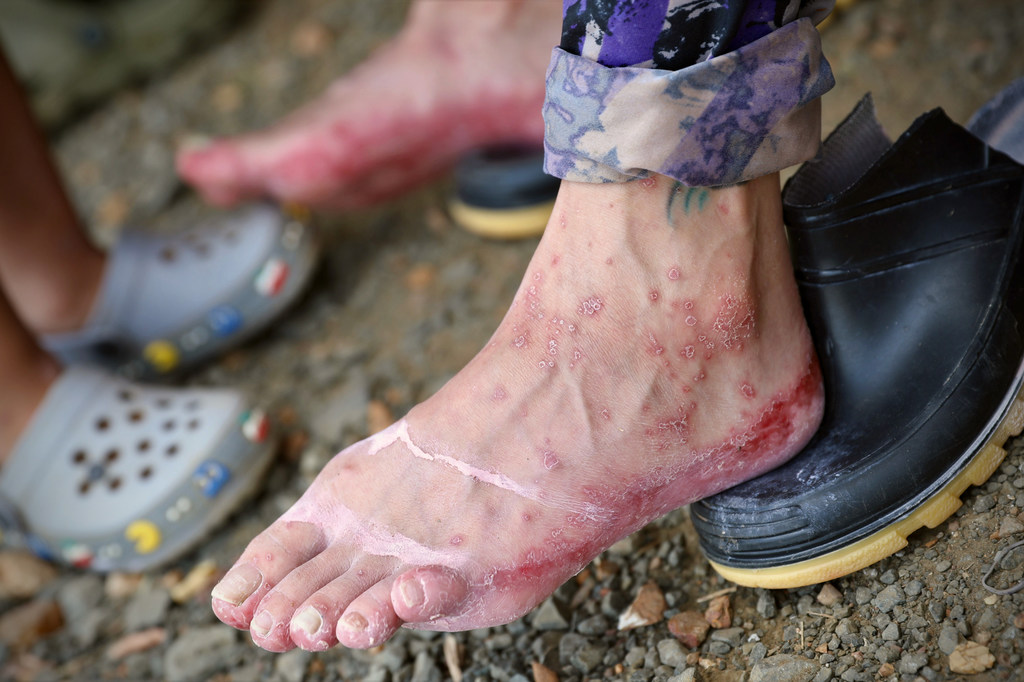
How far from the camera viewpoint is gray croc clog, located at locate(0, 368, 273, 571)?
1.26 metres

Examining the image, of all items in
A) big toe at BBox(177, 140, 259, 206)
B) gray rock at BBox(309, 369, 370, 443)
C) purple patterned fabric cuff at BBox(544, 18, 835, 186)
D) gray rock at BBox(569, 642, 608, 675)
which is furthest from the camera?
big toe at BBox(177, 140, 259, 206)

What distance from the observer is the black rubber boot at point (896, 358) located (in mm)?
823

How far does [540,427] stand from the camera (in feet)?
2.87

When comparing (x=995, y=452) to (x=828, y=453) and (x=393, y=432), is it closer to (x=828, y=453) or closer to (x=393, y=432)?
(x=828, y=453)

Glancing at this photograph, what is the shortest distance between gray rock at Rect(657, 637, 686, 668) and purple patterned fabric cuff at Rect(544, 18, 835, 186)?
1.51ft

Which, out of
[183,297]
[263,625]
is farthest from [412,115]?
[263,625]

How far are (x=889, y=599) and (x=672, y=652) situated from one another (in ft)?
0.70

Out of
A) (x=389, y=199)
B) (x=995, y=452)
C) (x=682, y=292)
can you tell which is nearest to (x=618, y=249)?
(x=682, y=292)

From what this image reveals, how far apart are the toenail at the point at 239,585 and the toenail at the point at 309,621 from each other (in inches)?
2.8

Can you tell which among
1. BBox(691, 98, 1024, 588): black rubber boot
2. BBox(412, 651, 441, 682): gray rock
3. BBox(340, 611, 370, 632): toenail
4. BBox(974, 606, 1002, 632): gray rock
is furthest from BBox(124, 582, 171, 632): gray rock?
BBox(974, 606, 1002, 632): gray rock

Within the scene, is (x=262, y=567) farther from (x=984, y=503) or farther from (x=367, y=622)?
(x=984, y=503)

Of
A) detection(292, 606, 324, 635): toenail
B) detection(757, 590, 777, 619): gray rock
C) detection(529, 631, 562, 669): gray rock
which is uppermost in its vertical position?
detection(292, 606, 324, 635): toenail

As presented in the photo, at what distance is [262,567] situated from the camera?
894 millimetres

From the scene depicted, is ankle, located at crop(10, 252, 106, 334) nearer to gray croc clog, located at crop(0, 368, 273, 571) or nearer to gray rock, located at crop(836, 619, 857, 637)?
gray croc clog, located at crop(0, 368, 273, 571)
